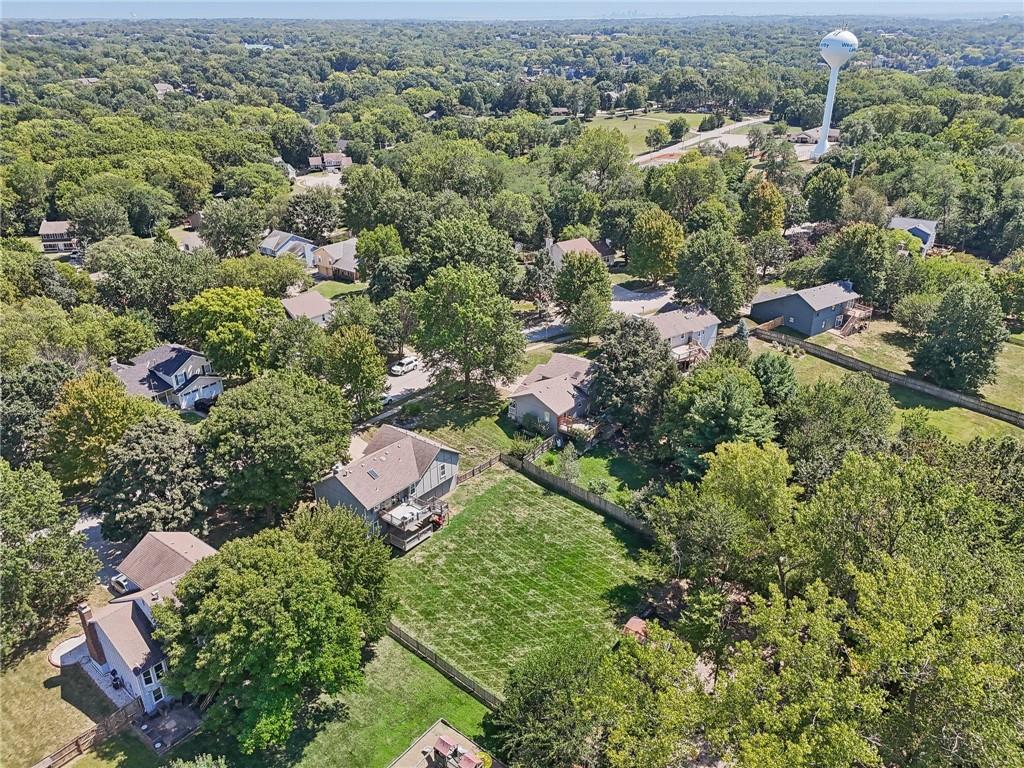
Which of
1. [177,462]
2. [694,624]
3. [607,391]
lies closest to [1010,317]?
[607,391]

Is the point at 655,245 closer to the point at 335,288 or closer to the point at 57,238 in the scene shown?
the point at 335,288

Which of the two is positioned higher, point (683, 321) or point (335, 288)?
point (683, 321)

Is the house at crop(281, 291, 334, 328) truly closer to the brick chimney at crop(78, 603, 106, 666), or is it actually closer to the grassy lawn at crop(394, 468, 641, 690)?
the grassy lawn at crop(394, 468, 641, 690)

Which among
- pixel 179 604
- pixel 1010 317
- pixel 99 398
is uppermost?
pixel 99 398

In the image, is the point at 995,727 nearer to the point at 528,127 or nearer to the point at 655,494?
the point at 655,494

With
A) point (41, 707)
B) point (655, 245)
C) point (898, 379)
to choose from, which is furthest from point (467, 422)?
point (898, 379)
